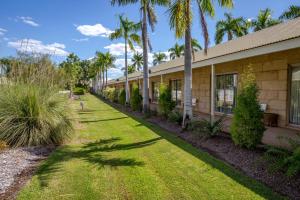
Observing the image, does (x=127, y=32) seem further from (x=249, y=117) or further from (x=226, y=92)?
(x=249, y=117)

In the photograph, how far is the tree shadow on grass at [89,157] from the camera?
213 inches

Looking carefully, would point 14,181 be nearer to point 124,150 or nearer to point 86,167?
point 86,167

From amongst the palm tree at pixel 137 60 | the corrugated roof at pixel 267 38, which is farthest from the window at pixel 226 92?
the palm tree at pixel 137 60

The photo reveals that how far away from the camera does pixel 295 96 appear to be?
324 inches

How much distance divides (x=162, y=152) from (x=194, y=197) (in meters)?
2.80

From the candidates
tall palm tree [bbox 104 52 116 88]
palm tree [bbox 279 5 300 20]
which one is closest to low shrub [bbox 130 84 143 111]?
palm tree [bbox 279 5 300 20]

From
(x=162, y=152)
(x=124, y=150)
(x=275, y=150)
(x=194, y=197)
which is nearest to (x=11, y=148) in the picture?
(x=124, y=150)

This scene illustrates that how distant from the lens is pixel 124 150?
7.10 meters

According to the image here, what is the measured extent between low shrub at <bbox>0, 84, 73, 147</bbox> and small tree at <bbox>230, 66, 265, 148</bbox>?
5126 mm

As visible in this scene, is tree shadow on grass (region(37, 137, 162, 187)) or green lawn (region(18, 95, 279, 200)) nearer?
green lawn (region(18, 95, 279, 200))

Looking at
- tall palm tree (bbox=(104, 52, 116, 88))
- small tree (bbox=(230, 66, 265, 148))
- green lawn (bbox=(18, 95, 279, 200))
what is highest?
tall palm tree (bbox=(104, 52, 116, 88))

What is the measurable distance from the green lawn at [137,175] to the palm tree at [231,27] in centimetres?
2487

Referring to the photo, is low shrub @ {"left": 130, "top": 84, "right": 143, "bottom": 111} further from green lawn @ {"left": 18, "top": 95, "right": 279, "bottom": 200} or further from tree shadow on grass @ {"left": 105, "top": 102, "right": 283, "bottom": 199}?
green lawn @ {"left": 18, "top": 95, "right": 279, "bottom": 200}

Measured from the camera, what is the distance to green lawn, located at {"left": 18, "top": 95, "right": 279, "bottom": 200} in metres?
4.22
